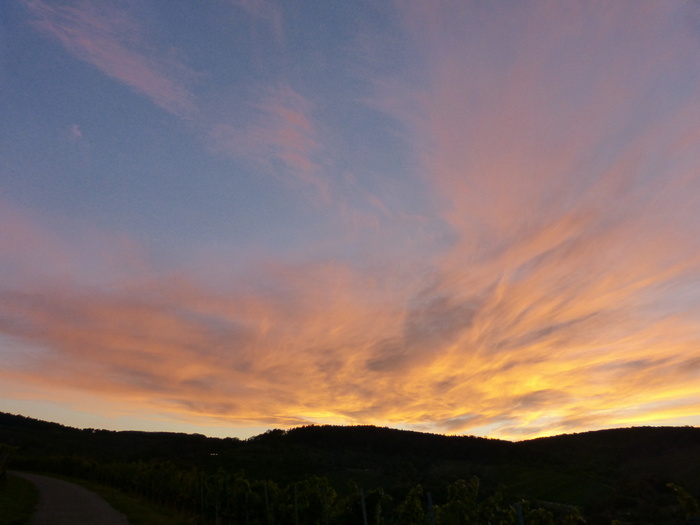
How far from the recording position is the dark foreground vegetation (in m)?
15.4

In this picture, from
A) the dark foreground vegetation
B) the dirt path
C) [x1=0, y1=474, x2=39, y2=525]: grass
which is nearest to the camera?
the dark foreground vegetation

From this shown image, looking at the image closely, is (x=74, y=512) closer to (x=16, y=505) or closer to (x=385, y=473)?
(x=16, y=505)

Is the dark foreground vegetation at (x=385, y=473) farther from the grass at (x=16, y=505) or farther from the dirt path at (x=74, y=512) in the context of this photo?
the grass at (x=16, y=505)

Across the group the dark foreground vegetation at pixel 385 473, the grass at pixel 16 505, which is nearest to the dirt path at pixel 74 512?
the grass at pixel 16 505

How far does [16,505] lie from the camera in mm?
22641

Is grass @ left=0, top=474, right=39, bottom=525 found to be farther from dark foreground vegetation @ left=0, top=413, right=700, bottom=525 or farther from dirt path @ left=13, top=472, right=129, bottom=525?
dark foreground vegetation @ left=0, top=413, right=700, bottom=525

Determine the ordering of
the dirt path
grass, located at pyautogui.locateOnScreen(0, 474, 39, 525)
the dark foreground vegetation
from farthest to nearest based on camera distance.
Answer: the dirt path < grass, located at pyautogui.locateOnScreen(0, 474, 39, 525) < the dark foreground vegetation

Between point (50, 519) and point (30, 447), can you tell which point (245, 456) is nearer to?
point (30, 447)

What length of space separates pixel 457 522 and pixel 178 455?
7831 cm

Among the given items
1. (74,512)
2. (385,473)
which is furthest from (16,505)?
(385,473)

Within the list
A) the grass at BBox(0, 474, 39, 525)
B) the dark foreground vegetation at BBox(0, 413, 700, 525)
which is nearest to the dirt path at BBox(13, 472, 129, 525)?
the grass at BBox(0, 474, 39, 525)

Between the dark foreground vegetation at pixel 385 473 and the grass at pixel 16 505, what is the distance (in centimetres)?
633

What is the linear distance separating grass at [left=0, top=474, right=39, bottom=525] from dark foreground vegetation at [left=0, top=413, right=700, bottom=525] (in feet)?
20.8

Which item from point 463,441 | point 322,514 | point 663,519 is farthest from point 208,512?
point 463,441
